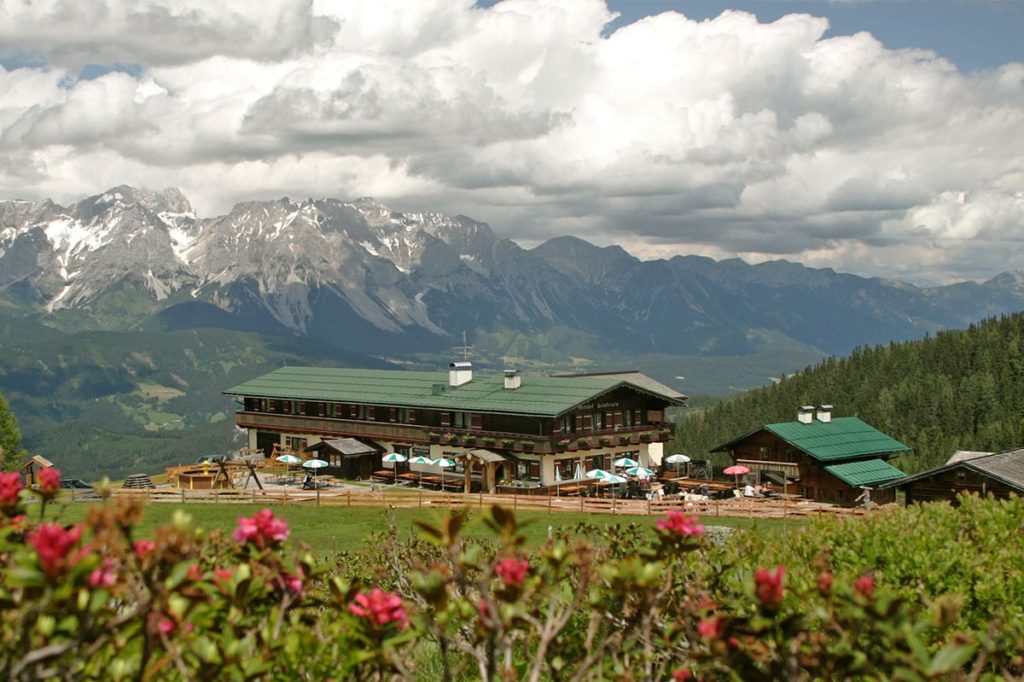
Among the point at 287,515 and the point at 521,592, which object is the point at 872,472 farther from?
the point at 521,592

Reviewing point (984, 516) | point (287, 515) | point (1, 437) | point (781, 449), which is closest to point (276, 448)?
point (1, 437)

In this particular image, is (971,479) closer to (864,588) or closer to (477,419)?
(477,419)

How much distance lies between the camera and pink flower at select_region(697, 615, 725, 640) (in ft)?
20.1

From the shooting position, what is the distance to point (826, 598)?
621 cm

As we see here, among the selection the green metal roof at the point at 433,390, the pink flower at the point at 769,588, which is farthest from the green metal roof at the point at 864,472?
the pink flower at the point at 769,588

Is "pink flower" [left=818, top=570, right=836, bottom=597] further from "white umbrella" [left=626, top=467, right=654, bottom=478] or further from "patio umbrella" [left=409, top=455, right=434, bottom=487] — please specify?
"patio umbrella" [left=409, top=455, right=434, bottom=487]

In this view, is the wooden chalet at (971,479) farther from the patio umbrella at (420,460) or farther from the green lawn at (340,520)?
the patio umbrella at (420,460)

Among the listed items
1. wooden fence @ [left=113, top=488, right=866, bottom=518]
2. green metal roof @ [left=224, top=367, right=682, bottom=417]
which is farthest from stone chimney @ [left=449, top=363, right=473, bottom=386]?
wooden fence @ [left=113, top=488, right=866, bottom=518]

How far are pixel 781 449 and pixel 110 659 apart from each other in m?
66.0

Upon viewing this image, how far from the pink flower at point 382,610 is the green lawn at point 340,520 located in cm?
3625

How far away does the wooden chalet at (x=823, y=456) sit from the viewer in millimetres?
64562

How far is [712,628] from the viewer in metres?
6.14

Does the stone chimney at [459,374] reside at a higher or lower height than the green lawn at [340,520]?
higher

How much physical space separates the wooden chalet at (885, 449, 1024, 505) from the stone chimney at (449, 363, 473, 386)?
3070 cm
